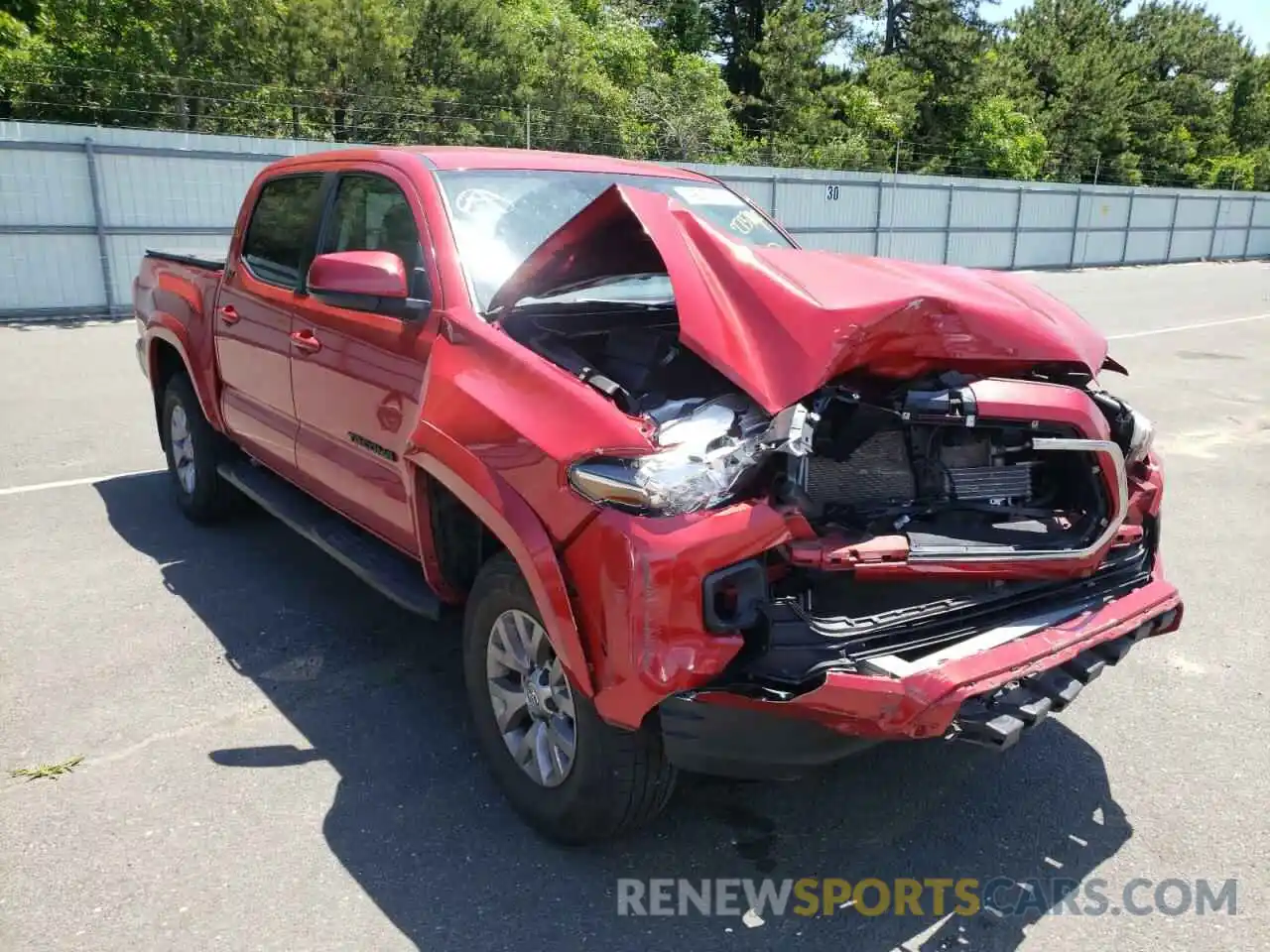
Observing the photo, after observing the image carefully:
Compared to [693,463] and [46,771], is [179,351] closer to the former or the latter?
[46,771]

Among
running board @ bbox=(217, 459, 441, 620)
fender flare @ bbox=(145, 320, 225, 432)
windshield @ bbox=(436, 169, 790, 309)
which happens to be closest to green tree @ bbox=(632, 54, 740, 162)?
fender flare @ bbox=(145, 320, 225, 432)

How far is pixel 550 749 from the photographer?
9.77 feet

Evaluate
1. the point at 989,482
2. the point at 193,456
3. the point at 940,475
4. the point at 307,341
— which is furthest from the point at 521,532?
the point at 193,456

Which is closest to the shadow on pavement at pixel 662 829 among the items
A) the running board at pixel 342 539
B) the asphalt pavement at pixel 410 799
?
the asphalt pavement at pixel 410 799

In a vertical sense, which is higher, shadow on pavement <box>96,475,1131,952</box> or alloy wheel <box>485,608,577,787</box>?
alloy wheel <box>485,608,577,787</box>

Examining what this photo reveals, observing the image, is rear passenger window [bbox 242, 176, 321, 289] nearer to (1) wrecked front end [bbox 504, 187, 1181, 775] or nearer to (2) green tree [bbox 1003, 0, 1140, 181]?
(1) wrecked front end [bbox 504, 187, 1181, 775]

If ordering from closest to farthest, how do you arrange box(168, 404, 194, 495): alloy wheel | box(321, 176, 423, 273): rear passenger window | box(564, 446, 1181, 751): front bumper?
box(564, 446, 1181, 751): front bumper < box(321, 176, 423, 273): rear passenger window < box(168, 404, 194, 495): alloy wheel

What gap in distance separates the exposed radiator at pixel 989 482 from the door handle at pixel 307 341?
8.29ft

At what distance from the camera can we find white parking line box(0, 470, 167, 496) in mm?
6348

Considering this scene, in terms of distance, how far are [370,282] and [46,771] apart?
1920mm

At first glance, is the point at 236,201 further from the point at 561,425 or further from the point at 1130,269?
the point at 1130,269

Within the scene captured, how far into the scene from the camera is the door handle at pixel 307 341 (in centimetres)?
409

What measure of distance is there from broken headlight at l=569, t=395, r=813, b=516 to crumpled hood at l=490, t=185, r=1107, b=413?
0.29 feet

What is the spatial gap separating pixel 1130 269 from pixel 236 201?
25236 millimetres
